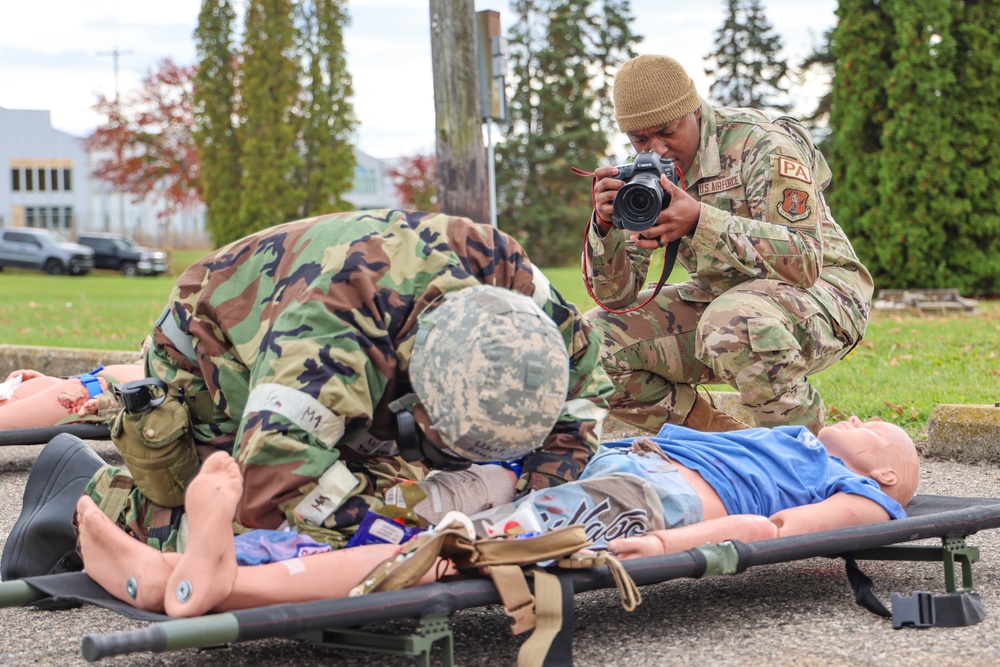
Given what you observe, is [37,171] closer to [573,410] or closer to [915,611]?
[573,410]

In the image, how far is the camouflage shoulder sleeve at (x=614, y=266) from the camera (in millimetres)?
4293

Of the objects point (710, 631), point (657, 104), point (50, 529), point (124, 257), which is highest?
point (124, 257)

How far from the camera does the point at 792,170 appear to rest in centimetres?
412

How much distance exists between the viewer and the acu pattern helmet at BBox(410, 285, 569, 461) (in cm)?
229

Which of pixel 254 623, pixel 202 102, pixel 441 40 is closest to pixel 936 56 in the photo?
pixel 441 40

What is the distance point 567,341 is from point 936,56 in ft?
32.6

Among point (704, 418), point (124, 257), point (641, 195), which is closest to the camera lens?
point (641, 195)

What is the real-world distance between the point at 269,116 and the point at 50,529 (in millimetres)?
23172

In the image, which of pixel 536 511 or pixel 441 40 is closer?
pixel 536 511

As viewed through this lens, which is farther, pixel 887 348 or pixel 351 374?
pixel 887 348

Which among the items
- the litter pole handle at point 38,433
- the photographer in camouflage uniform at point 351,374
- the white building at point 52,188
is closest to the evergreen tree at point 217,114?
the white building at point 52,188

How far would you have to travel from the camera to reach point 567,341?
2730mm

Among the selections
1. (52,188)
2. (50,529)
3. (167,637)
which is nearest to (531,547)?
(167,637)

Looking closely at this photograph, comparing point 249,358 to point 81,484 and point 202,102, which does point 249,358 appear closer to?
point 81,484
